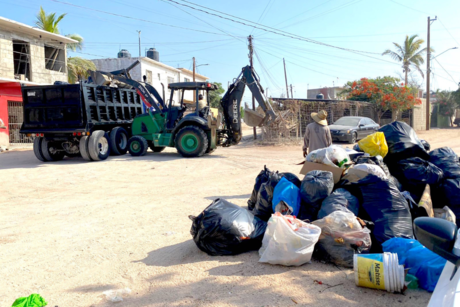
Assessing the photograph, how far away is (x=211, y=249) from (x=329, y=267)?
1.19 metres

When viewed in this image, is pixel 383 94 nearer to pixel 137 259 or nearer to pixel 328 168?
pixel 328 168

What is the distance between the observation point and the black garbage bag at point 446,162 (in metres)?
4.73

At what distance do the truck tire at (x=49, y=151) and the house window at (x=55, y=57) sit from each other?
12.2m

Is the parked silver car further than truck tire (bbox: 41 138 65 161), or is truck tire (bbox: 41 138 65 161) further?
the parked silver car

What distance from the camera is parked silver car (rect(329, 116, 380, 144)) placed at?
15.8 metres

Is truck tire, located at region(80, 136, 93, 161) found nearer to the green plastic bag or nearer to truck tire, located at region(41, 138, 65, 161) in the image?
truck tire, located at region(41, 138, 65, 161)

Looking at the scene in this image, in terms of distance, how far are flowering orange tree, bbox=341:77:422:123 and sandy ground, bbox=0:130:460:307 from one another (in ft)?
59.0

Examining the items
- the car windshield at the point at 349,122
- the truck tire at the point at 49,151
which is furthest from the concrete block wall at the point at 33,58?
the car windshield at the point at 349,122

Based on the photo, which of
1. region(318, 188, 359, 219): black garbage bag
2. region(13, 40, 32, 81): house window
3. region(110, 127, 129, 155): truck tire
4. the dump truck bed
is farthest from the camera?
region(13, 40, 32, 81): house window

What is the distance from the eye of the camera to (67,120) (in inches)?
442

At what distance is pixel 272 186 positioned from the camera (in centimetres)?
449

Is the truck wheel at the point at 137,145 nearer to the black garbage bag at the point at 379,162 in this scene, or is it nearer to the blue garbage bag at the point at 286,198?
the blue garbage bag at the point at 286,198

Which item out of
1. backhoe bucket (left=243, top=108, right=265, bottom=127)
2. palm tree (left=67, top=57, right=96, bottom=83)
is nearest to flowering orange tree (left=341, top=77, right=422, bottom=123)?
backhoe bucket (left=243, top=108, right=265, bottom=127)

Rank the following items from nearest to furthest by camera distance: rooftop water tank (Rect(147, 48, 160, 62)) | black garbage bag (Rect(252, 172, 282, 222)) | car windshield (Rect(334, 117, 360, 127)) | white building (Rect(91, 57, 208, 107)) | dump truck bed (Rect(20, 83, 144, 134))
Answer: black garbage bag (Rect(252, 172, 282, 222))
dump truck bed (Rect(20, 83, 144, 134))
car windshield (Rect(334, 117, 360, 127))
white building (Rect(91, 57, 208, 107))
rooftop water tank (Rect(147, 48, 160, 62))
